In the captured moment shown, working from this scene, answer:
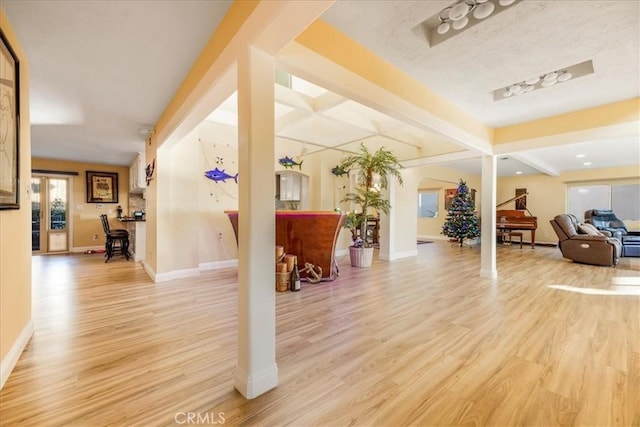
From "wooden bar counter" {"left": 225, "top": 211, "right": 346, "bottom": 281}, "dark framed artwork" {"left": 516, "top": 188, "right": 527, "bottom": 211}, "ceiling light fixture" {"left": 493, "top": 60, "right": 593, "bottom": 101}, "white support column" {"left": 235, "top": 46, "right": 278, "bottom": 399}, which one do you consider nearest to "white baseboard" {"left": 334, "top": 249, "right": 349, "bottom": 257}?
"wooden bar counter" {"left": 225, "top": 211, "right": 346, "bottom": 281}

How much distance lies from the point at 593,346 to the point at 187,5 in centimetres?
391

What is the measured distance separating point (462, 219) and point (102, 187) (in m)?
10.6

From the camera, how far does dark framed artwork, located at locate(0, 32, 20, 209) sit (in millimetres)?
1617

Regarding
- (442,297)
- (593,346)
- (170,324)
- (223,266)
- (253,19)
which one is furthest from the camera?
(223,266)

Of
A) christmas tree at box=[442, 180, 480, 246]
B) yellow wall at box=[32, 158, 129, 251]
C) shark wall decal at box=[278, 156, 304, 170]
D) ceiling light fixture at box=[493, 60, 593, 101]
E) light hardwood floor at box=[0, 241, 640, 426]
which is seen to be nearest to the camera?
light hardwood floor at box=[0, 241, 640, 426]

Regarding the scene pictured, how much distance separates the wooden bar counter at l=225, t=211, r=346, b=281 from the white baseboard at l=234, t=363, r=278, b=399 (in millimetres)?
2549

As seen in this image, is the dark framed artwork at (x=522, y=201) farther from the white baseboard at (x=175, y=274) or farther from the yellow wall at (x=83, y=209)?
the yellow wall at (x=83, y=209)

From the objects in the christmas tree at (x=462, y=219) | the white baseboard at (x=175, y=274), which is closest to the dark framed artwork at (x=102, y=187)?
A: the white baseboard at (x=175, y=274)

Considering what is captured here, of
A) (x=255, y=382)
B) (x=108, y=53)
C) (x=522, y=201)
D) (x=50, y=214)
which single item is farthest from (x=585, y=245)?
(x=50, y=214)

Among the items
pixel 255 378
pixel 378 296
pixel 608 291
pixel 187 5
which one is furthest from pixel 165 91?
pixel 608 291

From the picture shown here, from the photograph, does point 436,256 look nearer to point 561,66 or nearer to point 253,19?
point 561,66

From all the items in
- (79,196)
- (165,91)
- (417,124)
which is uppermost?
(165,91)

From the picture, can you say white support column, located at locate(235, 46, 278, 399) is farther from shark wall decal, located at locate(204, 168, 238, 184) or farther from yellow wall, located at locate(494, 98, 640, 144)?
yellow wall, located at locate(494, 98, 640, 144)

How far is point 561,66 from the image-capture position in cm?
254
